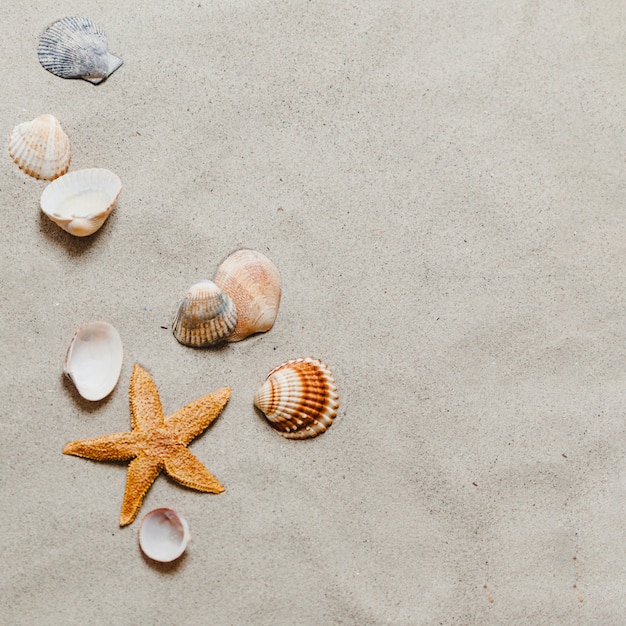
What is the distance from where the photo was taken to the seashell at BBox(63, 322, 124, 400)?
1.57 meters

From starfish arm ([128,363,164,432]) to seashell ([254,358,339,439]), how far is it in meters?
0.25

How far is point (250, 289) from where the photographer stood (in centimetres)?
161

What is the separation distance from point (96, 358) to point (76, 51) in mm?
793

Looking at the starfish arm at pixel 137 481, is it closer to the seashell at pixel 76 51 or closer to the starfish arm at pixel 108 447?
the starfish arm at pixel 108 447

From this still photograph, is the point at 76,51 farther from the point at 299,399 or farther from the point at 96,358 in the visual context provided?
the point at 299,399

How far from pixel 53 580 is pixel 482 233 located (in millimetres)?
1413

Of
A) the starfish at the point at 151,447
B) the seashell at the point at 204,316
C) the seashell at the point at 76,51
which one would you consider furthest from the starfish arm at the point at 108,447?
the seashell at the point at 76,51

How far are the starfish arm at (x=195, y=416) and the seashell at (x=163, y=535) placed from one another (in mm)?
188

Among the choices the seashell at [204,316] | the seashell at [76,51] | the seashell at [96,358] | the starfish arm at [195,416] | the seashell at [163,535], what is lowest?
the seashell at [163,535]

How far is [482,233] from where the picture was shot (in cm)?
171

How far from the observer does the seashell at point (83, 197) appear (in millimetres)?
1569

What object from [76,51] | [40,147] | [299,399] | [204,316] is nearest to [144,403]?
[204,316]

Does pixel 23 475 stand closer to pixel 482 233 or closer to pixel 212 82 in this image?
pixel 212 82

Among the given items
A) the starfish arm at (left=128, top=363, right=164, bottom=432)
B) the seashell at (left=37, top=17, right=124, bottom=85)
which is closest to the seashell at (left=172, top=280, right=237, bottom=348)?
the starfish arm at (left=128, top=363, right=164, bottom=432)
